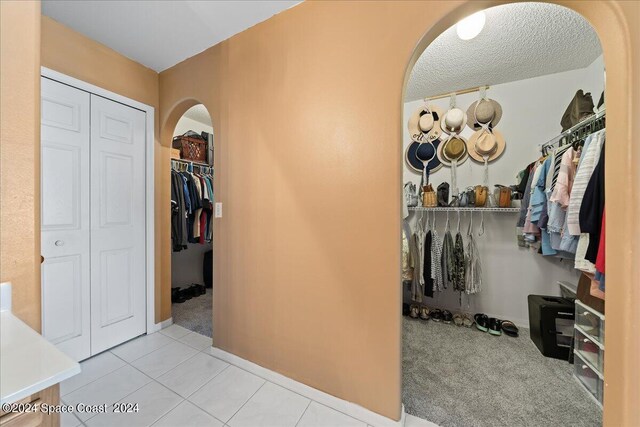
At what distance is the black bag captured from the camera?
2568mm

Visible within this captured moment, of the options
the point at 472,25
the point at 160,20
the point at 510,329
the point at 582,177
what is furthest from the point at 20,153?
the point at 510,329

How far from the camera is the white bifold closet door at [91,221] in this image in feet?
5.55

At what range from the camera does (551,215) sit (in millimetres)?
1712

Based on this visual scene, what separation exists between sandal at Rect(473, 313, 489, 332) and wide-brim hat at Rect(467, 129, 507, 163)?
65.2 inches

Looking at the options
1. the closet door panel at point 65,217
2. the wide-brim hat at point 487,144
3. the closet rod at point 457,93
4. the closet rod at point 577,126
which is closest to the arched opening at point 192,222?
the closet door panel at point 65,217

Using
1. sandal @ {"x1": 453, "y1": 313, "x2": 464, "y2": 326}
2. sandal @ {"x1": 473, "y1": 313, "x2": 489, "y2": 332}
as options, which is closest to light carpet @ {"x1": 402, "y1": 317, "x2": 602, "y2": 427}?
sandal @ {"x1": 473, "y1": 313, "x2": 489, "y2": 332}

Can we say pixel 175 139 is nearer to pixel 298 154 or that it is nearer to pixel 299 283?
pixel 298 154

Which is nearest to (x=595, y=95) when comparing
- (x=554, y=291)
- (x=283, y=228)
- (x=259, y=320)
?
(x=554, y=291)

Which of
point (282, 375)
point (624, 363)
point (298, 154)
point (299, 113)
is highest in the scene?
point (299, 113)

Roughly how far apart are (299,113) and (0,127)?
123 cm

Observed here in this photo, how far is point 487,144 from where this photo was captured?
252 centimetres

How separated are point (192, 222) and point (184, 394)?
1.80m

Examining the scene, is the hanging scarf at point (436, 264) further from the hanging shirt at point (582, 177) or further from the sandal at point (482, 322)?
the hanging shirt at point (582, 177)

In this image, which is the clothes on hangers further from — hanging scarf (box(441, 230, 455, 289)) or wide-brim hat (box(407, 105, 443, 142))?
hanging scarf (box(441, 230, 455, 289))
